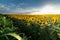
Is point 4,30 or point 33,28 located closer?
point 4,30

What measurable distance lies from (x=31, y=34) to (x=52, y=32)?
0.24 m

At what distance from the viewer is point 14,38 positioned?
165cm

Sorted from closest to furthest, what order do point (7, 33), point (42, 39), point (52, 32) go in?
point (7, 33) → point (42, 39) → point (52, 32)

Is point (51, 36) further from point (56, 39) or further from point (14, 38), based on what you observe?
point (14, 38)

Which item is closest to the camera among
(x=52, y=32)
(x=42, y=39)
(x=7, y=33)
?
(x=7, y=33)

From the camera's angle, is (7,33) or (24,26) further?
(24,26)

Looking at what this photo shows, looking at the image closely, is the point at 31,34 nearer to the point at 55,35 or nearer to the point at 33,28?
the point at 33,28

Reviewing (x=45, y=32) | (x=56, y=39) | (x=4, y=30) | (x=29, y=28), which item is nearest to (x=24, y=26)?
(x=29, y=28)

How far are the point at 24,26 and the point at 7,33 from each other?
0.49 meters

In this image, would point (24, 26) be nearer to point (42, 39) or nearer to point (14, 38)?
point (42, 39)

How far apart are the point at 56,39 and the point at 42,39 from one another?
0.19 m

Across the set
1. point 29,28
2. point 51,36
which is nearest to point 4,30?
point 29,28

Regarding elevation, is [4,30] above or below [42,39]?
above

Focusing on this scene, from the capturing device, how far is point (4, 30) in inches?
64.9
